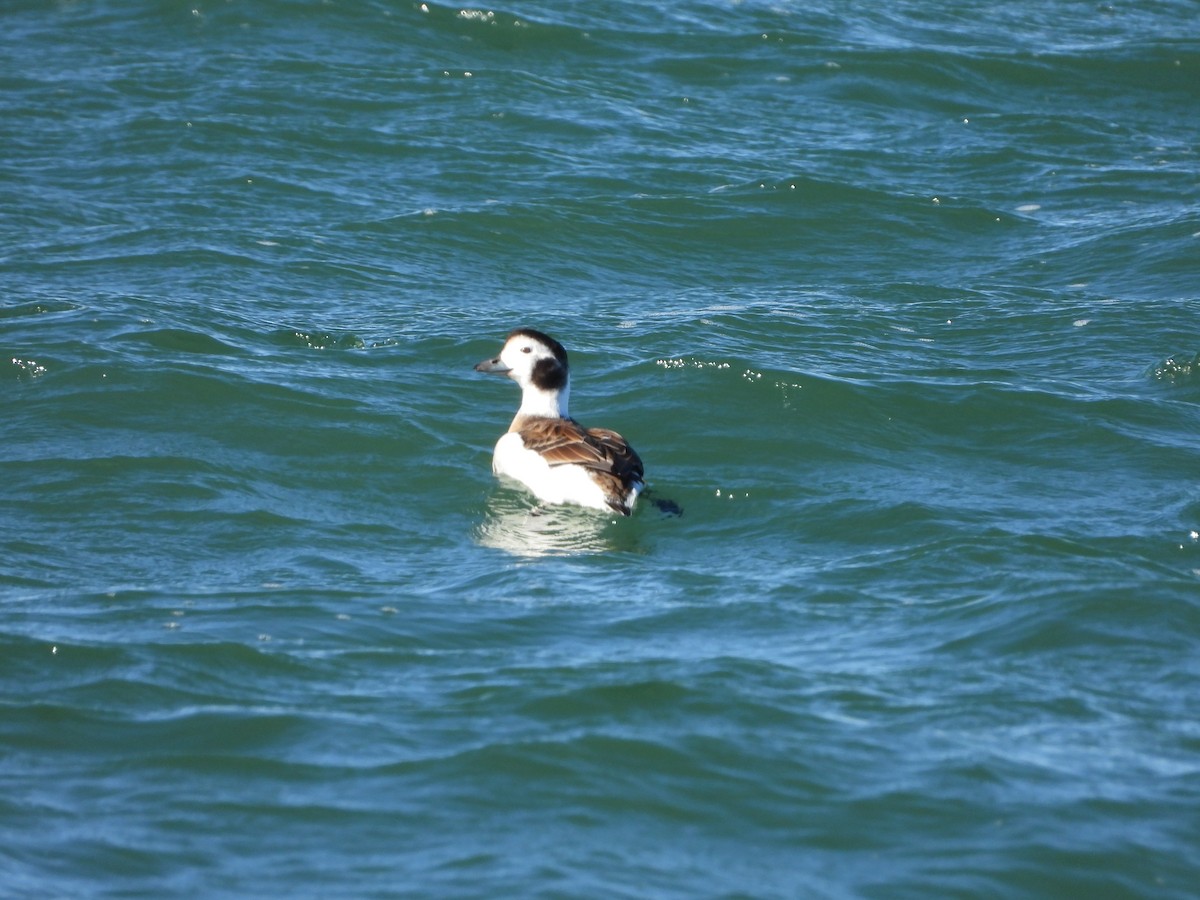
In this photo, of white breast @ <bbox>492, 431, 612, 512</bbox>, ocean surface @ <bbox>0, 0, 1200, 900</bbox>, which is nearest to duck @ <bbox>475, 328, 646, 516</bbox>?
white breast @ <bbox>492, 431, 612, 512</bbox>

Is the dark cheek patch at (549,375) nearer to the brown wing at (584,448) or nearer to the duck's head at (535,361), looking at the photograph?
the duck's head at (535,361)

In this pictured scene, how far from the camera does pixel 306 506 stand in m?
10.1

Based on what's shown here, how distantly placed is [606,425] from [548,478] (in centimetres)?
183

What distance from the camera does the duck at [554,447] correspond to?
9859mm

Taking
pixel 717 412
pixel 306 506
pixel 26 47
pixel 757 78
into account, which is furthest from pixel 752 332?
pixel 26 47

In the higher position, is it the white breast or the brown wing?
the brown wing

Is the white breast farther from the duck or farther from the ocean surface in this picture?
the ocean surface

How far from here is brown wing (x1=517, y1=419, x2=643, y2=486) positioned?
988cm

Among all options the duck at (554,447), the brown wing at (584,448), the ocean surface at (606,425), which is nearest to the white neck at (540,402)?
the duck at (554,447)

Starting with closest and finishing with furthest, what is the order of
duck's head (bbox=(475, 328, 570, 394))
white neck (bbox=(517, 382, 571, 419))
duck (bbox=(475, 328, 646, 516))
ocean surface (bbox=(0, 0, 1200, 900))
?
1. ocean surface (bbox=(0, 0, 1200, 900))
2. duck (bbox=(475, 328, 646, 516))
3. duck's head (bbox=(475, 328, 570, 394))
4. white neck (bbox=(517, 382, 571, 419))

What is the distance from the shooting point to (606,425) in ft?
39.0

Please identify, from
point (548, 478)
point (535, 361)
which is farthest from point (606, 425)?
point (548, 478)

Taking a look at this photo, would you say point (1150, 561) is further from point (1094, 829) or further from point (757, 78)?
point (757, 78)

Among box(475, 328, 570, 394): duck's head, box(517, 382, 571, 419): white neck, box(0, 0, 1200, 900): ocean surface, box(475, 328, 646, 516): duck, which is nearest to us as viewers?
box(0, 0, 1200, 900): ocean surface
